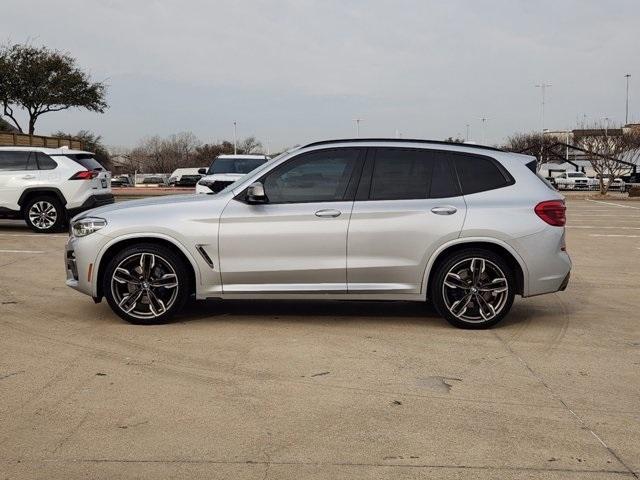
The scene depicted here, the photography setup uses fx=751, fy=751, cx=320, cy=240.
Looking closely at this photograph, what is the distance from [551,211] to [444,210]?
96 centimetres

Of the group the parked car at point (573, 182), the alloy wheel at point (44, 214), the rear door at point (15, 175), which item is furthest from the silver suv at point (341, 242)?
the parked car at point (573, 182)

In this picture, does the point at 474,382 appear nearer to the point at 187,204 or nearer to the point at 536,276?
the point at 536,276

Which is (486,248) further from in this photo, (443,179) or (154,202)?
(154,202)

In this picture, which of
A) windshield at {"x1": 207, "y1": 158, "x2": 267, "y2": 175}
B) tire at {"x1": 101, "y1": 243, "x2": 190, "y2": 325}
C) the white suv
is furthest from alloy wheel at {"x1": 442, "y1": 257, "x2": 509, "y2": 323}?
windshield at {"x1": 207, "y1": 158, "x2": 267, "y2": 175}

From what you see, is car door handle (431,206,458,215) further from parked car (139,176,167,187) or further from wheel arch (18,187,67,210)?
parked car (139,176,167,187)

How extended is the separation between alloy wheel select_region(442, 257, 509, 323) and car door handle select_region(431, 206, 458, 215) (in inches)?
17.6

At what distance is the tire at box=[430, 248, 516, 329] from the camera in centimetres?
664

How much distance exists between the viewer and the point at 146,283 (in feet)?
22.1

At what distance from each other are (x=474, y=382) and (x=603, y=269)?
6437mm

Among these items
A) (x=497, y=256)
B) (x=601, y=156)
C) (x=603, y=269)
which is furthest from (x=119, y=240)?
(x=601, y=156)

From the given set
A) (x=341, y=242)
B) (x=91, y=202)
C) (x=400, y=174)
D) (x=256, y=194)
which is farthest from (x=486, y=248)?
(x=91, y=202)

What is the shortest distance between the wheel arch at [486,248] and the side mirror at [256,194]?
1.58 meters

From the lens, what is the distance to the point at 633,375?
211 inches

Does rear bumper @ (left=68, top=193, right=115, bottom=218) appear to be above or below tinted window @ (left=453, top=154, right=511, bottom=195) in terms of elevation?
below
